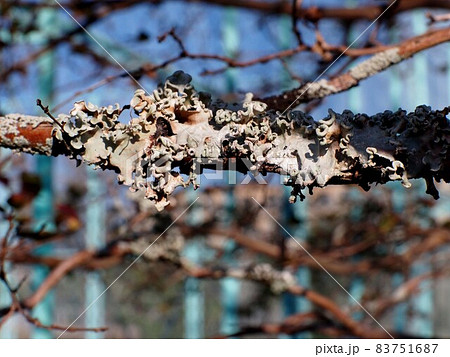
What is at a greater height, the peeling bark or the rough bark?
the rough bark

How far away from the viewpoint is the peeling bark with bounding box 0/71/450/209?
65cm

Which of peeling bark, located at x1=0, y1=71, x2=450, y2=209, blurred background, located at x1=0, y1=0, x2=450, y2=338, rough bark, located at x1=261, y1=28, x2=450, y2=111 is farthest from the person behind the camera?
blurred background, located at x1=0, y1=0, x2=450, y2=338

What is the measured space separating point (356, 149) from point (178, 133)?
0.19 meters

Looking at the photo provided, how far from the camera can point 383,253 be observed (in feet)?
8.35

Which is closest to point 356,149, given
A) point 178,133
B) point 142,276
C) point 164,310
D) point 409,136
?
point 409,136

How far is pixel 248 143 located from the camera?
0.66 m

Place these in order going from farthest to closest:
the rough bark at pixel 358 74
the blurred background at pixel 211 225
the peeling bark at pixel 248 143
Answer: the blurred background at pixel 211 225 < the rough bark at pixel 358 74 < the peeling bark at pixel 248 143

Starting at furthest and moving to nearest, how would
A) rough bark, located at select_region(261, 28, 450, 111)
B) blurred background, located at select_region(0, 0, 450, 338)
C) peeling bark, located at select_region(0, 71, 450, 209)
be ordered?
blurred background, located at select_region(0, 0, 450, 338), rough bark, located at select_region(261, 28, 450, 111), peeling bark, located at select_region(0, 71, 450, 209)

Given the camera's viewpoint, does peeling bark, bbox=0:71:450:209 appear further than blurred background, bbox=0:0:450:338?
No

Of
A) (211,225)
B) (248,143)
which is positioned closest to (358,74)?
(248,143)

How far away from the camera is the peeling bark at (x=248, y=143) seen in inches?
25.6

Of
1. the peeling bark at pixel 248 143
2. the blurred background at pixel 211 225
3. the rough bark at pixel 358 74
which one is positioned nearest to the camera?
the peeling bark at pixel 248 143

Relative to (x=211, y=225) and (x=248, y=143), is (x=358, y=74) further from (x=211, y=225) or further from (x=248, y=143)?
(x=211, y=225)
